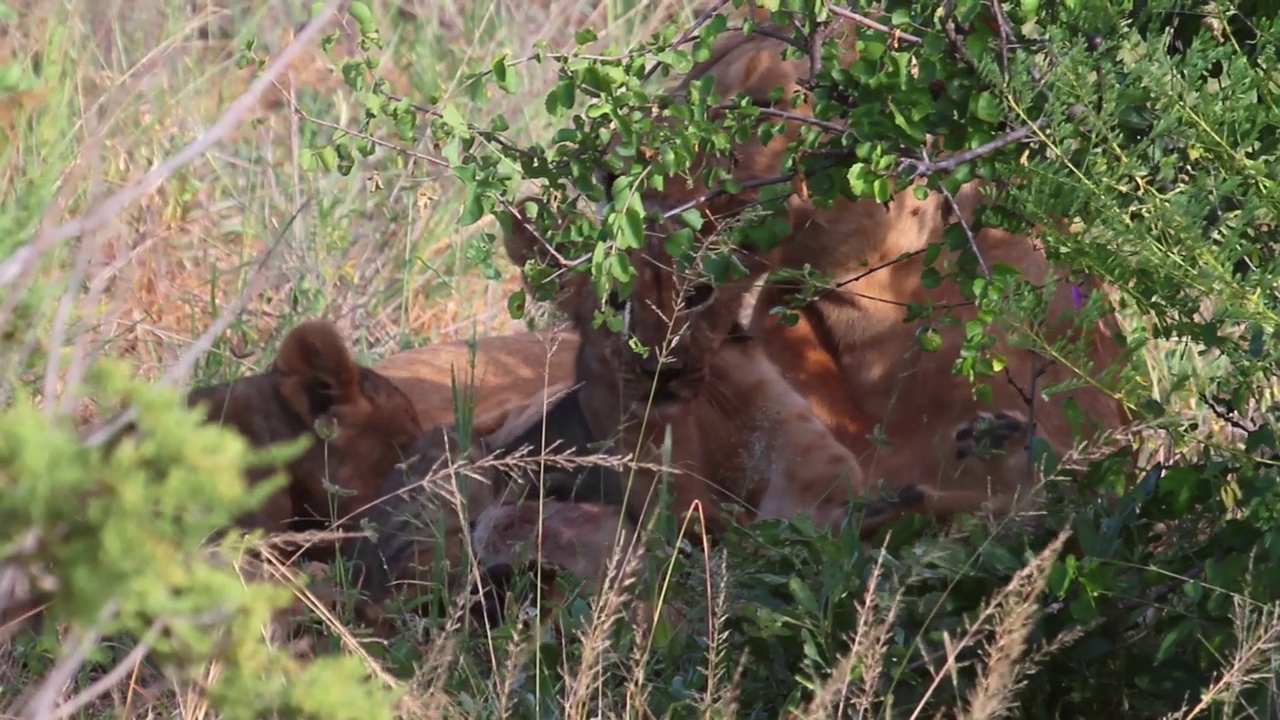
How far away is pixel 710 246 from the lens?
2891 millimetres

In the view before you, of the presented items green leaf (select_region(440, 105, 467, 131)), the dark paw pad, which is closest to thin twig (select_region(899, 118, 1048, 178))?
green leaf (select_region(440, 105, 467, 131))

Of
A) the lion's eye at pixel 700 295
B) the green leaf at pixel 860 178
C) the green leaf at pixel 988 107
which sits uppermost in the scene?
the green leaf at pixel 988 107

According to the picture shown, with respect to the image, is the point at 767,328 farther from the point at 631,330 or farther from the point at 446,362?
the point at 446,362

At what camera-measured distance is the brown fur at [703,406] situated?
3404 mm

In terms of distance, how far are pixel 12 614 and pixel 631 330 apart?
1.16m

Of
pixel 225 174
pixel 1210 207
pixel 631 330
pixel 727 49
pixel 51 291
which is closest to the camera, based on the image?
pixel 51 291

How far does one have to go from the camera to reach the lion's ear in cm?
385

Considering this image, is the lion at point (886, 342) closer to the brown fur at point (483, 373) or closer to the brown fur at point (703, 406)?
the brown fur at point (703, 406)

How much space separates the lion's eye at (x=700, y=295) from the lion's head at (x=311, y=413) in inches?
35.0

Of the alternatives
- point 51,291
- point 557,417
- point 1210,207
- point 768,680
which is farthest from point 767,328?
point 51,291

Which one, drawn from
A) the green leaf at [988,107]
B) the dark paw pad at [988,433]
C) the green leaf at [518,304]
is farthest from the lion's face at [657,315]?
the green leaf at [988,107]

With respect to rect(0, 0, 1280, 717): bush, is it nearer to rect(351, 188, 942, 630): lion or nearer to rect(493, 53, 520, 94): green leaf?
rect(493, 53, 520, 94): green leaf

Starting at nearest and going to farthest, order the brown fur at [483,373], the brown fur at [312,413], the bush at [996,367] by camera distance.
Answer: the bush at [996,367], the brown fur at [312,413], the brown fur at [483,373]

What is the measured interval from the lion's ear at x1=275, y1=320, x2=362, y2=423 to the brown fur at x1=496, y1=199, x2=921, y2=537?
0.51 m
